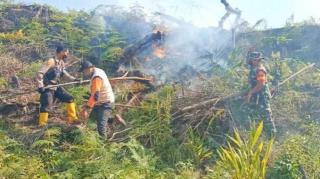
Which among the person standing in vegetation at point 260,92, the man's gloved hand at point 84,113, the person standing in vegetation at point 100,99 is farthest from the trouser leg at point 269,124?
the man's gloved hand at point 84,113

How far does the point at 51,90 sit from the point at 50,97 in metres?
0.14

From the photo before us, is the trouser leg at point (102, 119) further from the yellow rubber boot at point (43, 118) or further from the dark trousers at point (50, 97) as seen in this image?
the yellow rubber boot at point (43, 118)

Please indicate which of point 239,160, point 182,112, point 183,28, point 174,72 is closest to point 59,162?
point 182,112

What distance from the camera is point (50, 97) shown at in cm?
846

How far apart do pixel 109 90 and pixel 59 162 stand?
1.84 meters

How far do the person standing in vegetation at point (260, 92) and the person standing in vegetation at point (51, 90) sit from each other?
337 cm

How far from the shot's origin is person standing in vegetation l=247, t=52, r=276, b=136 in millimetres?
8539

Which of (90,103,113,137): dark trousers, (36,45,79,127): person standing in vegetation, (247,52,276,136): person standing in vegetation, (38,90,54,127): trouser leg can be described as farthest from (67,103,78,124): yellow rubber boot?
(247,52,276,136): person standing in vegetation

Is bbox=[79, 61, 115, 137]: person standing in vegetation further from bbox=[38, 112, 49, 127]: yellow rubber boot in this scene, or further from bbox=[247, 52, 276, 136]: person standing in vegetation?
bbox=[247, 52, 276, 136]: person standing in vegetation

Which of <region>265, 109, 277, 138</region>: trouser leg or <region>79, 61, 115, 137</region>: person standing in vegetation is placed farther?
<region>265, 109, 277, 138</region>: trouser leg

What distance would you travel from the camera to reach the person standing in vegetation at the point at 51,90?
834 cm

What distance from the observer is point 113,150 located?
7.20 m

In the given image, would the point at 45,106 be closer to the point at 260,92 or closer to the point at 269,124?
the point at 260,92

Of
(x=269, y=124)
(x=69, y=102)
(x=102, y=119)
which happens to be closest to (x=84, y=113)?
(x=69, y=102)
